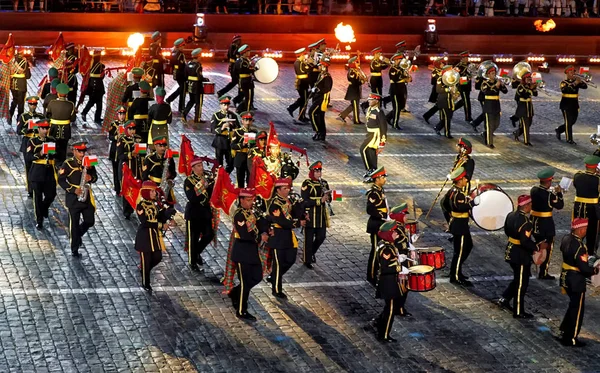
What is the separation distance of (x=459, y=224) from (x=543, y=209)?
137 cm

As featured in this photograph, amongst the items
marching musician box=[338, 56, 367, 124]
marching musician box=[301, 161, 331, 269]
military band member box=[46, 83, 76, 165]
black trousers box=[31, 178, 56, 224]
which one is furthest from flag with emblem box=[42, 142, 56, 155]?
marching musician box=[338, 56, 367, 124]

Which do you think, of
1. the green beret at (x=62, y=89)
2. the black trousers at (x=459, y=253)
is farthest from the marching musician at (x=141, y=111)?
the black trousers at (x=459, y=253)

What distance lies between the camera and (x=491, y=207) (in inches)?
794

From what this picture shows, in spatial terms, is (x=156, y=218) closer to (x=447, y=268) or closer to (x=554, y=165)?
(x=447, y=268)

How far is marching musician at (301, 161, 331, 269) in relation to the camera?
20156 mm

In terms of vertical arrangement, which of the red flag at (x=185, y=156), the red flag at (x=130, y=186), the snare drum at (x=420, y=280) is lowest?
the snare drum at (x=420, y=280)

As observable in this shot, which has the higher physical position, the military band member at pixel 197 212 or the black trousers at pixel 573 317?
the military band member at pixel 197 212

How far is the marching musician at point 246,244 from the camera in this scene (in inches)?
706

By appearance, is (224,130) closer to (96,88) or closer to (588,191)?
(96,88)

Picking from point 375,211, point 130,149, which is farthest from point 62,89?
point 375,211

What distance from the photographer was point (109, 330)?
57.2 feet

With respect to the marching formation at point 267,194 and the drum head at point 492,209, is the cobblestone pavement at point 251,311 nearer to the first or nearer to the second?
the marching formation at point 267,194

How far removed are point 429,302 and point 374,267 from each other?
1.10 m

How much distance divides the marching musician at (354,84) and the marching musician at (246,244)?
12.5m
